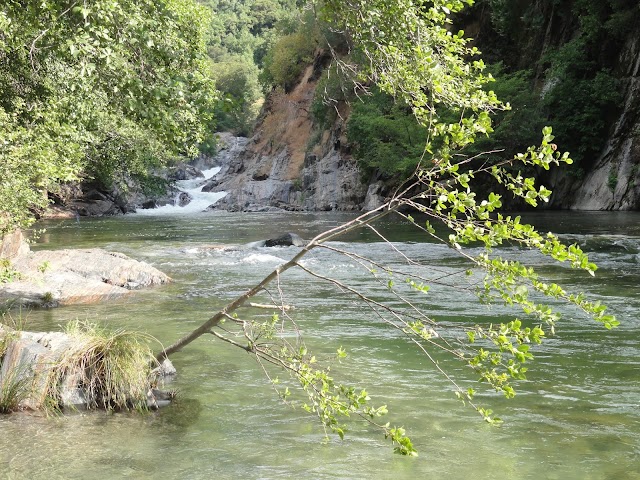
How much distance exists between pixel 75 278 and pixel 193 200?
3958cm

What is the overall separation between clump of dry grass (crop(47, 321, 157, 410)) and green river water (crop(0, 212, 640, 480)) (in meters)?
0.23

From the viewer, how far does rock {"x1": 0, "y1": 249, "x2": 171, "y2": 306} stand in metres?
11.9

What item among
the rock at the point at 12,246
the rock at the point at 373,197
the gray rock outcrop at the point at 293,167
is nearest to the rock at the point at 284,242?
the rock at the point at 12,246

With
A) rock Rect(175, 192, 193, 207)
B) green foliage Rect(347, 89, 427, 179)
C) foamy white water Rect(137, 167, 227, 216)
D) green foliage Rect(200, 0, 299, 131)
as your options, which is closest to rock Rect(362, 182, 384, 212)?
green foliage Rect(347, 89, 427, 179)

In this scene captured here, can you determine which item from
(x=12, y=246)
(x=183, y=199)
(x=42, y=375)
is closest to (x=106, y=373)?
(x=42, y=375)

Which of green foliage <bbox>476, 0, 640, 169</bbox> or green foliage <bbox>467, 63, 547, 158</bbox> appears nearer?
green foliage <bbox>476, 0, 640, 169</bbox>

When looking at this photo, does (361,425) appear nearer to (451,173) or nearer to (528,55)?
(451,173)

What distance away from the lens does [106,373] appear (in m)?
6.57

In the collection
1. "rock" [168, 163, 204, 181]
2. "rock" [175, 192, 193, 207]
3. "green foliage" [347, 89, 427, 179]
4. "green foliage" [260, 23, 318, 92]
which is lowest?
"rock" [175, 192, 193, 207]

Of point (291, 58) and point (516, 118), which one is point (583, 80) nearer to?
point (516, 118)

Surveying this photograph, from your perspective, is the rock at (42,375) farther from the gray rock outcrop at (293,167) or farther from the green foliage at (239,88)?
the green foliage at (239,88)

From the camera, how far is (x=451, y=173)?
3.97 m

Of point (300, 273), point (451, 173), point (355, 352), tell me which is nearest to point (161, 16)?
point (451, 173)

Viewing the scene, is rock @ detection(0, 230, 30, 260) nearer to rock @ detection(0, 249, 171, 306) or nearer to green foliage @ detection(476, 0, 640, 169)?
rock @ detection(0, 249, 171, 306)
